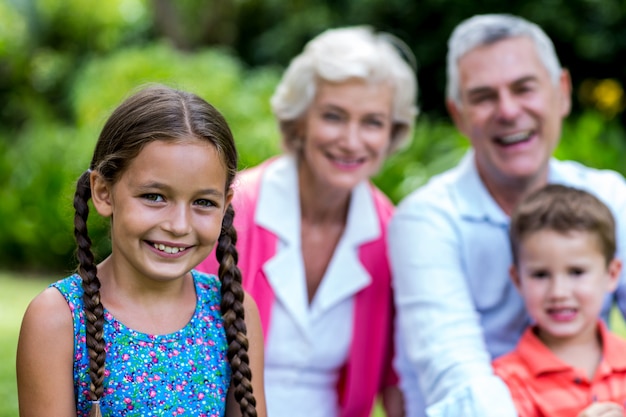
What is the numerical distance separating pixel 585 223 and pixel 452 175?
735mm

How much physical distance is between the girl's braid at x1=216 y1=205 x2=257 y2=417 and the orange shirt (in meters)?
0.96

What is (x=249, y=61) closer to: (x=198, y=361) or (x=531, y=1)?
(x=531, y=1)

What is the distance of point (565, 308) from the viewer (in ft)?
9.73

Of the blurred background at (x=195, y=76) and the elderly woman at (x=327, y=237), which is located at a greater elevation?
the blurred background at (x=195, y=76)

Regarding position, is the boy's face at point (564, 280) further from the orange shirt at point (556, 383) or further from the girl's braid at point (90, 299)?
the girl's braid at point (90, 299)

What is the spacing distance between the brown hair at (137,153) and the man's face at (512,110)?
4.40 feet

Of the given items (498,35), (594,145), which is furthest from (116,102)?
(498,35)

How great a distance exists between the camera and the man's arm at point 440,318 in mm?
2826

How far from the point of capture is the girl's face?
2.20 meters

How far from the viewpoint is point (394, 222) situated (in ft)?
11.4

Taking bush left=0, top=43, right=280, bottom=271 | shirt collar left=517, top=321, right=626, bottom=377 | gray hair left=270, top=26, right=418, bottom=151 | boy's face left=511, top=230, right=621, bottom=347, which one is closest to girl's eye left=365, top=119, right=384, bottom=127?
gray hair left=270, top=26, right=418, bottom=151

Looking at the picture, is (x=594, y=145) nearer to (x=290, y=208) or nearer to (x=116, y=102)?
(x=116, y=102)

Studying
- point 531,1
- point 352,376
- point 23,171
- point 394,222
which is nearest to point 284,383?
point 352,376

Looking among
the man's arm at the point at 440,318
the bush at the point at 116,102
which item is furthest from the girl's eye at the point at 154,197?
the bush at the point at 116,102
